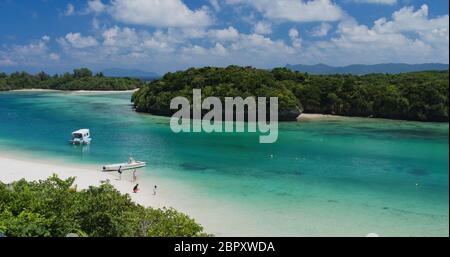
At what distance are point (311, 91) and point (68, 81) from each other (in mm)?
88280

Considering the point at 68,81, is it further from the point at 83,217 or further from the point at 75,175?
the point at 83,217

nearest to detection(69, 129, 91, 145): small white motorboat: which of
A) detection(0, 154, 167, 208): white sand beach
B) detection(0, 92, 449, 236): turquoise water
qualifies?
detection(0, 92, 449, 236): turquoise water

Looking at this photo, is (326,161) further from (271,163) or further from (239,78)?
(239,78)

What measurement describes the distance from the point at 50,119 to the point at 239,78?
24.4 m

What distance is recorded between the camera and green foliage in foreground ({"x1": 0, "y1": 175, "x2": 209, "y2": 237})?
32.2 feet

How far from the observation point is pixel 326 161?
29719mm

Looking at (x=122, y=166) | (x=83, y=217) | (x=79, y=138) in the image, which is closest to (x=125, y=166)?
(x=122, y=166)

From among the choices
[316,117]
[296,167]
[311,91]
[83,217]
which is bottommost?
[296,167]

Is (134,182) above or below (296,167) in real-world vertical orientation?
above

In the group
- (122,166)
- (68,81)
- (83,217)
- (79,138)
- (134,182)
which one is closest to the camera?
(83,217)

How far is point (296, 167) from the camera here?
27.7 metres

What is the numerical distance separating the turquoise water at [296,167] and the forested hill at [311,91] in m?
4.28

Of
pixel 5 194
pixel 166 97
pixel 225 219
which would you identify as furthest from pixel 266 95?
pixel 5 194

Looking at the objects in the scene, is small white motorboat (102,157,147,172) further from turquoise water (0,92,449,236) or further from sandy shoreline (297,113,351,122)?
sandy shoreline (297,113,351,122)
